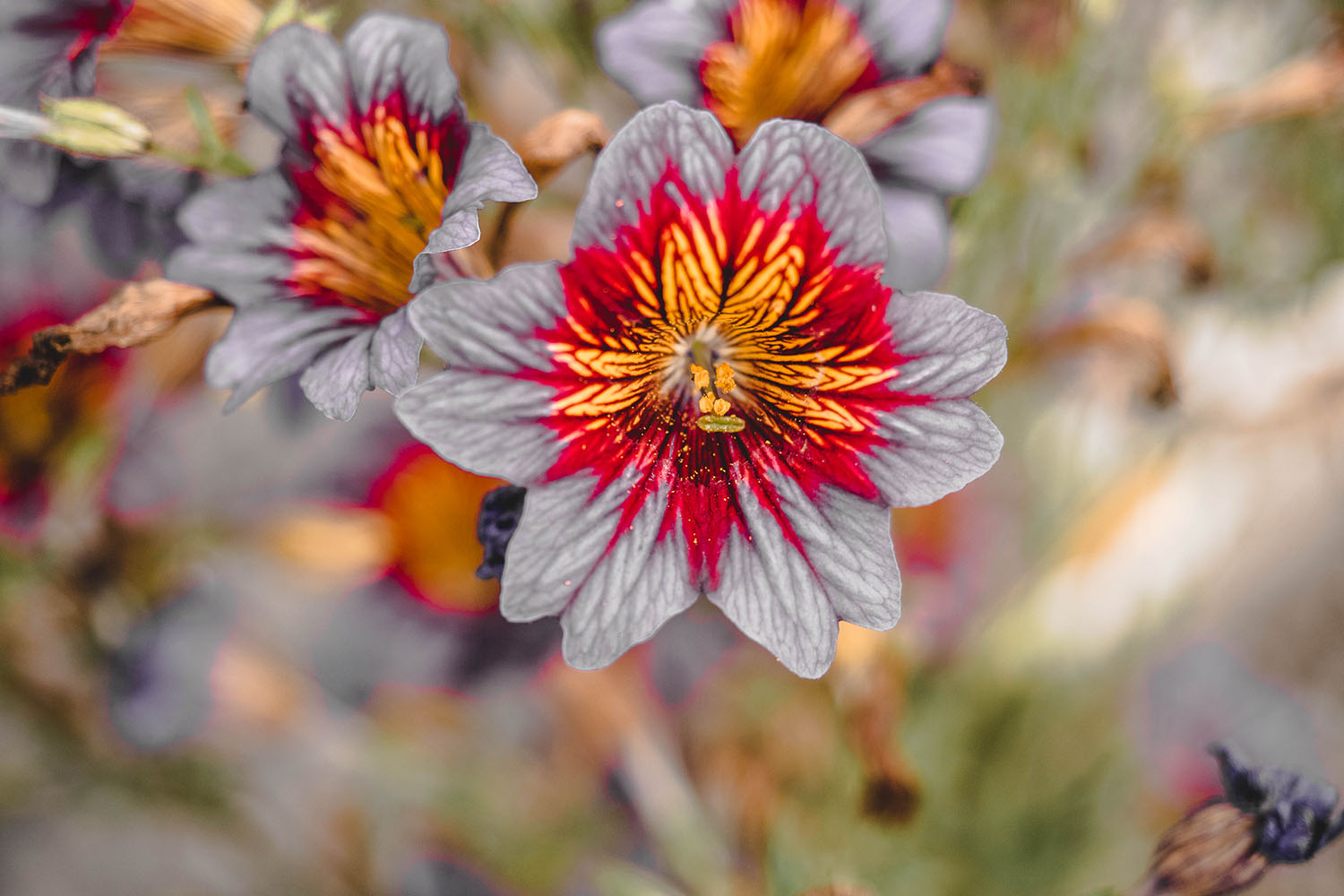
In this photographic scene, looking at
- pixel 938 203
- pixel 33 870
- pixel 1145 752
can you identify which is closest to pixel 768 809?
pixel 1145 752

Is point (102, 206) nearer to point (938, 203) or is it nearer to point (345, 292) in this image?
point (345, 292)

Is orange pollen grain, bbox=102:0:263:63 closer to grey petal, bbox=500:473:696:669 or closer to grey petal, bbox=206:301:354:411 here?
grey petal, bbox=206:301:354:411

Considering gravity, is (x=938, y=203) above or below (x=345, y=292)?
above

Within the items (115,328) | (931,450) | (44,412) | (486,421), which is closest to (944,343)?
(931,450)

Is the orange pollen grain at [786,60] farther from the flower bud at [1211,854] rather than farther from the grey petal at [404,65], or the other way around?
the flower bud at [1211,854]

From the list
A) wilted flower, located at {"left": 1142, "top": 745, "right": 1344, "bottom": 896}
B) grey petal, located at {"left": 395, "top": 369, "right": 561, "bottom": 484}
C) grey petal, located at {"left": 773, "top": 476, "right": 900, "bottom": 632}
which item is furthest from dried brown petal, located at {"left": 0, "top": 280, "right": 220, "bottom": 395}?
wilted flower, located at {"left": 1142, "top": 745, "right": 1344, "bottom": 896}

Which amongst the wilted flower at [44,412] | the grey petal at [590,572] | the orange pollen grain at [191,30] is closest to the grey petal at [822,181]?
the grey petal at [590,572]
